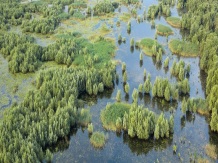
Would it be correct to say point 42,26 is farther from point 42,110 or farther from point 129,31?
point 42,110

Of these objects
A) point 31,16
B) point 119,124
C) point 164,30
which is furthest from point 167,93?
point 31,16

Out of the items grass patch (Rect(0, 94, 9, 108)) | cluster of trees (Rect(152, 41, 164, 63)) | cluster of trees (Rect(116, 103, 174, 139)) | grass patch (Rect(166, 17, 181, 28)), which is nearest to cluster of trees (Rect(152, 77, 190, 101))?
cluster of trees (Rect(116, 103, 174, 139))

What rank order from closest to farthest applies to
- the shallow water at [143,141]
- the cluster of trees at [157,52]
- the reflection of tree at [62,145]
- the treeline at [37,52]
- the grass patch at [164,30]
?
the shallow water at [143,141] < the reflection of tree at [62,145] < the treeline at [37,52] < the cluster of trees at [157,52] < the grass patch at [164,30]

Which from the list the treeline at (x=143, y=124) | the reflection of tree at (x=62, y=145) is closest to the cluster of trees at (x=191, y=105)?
the treeline at (x=143, y=124)

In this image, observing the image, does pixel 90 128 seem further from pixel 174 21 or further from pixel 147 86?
pixel 174 21

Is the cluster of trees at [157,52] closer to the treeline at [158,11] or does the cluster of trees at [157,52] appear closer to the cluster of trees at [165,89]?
the cluster of trees at [165,89]

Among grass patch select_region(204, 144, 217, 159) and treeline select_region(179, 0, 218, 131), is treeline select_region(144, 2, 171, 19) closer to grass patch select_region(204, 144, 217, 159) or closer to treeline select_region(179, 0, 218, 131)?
treeline select_region(179, 0, 218, 131)
